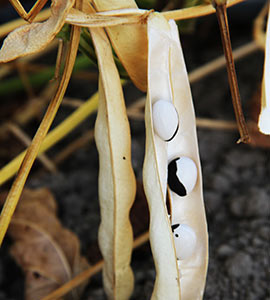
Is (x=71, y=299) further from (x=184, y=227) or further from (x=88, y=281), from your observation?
(x=184, y=227)

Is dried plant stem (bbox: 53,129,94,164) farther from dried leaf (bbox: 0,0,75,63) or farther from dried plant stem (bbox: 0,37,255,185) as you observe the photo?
dried leaf (bbox: 0,0,75,63)

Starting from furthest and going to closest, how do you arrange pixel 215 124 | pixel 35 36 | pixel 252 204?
pixel 215 124
pixel 252 204
pixel 35 36

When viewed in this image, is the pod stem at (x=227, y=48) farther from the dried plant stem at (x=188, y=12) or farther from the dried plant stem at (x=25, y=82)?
the dried plant stem at (x=25, y=82)

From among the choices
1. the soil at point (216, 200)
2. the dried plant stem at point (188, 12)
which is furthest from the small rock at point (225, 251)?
the dried plant stem at point (188, 12)

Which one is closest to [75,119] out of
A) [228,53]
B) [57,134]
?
[57,134]

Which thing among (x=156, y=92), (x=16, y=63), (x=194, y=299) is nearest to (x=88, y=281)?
(x=194, y=299)

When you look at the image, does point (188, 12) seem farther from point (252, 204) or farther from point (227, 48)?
point (252, 204)
